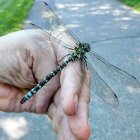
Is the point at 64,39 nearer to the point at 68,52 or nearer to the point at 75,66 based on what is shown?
the point at 68,52

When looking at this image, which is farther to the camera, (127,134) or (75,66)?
(127,134)

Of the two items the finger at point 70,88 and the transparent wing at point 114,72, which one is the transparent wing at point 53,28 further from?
the finger at point 70,88

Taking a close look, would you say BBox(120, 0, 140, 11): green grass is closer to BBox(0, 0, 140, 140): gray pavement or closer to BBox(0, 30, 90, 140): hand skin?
BBox(0, 0, 140, 140): gray pavement

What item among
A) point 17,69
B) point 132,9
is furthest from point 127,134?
point 132,9

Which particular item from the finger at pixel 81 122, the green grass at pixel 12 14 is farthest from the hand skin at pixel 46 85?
the green grass at pixel 12 14

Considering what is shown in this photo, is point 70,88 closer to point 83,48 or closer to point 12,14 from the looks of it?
point 83,48

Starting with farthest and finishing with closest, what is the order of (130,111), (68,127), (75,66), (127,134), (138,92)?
(138,92), (130,111), (127,134), (75,66), (68,127)

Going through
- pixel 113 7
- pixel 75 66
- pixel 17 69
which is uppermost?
pixel 75 66

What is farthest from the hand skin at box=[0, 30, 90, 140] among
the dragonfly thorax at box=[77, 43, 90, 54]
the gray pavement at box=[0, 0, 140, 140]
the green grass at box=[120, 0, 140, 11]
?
the green grass at box=[120, 0, 140, 11]

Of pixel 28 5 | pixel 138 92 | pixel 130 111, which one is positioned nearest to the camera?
pixel 130 111
